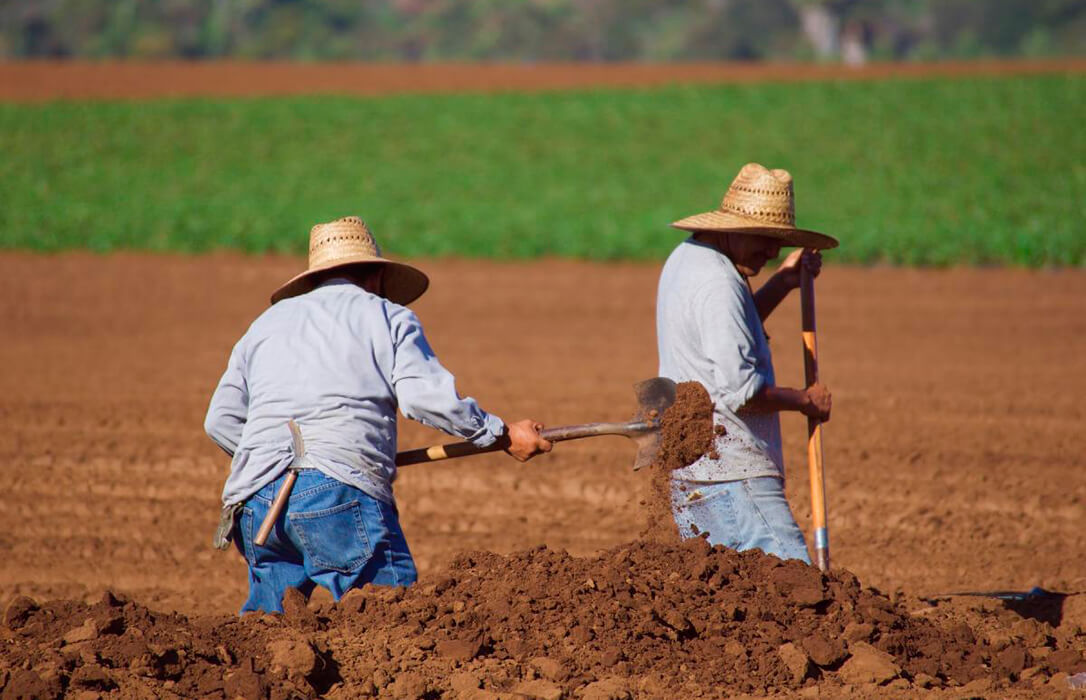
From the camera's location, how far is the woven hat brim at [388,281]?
5348mm

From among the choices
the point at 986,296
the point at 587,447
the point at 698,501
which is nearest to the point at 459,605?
the point at 698,501

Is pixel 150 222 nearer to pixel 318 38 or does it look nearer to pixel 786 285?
pixel 786 285

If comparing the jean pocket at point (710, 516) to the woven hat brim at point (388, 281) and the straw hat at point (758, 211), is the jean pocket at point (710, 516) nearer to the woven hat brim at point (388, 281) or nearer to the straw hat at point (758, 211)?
the straw hat at point (758, 211)

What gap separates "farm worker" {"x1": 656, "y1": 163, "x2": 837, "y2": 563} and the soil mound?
0.15m

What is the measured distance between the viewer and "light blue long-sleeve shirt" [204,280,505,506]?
508 cm

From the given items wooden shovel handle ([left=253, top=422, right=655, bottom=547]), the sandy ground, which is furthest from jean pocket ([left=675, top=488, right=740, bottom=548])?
the sandy ground

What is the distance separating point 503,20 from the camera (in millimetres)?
73062

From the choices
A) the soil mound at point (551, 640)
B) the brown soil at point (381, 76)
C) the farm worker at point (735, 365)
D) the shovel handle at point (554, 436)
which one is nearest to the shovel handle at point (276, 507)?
the soil mound at point (551, 640)

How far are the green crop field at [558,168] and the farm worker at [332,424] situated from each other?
14.7 meters

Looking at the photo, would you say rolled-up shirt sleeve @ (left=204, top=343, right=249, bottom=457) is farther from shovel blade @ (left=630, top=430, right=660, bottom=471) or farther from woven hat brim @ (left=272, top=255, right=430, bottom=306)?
shovel blade @ (left=630, top=430, right=660, bottom=471)

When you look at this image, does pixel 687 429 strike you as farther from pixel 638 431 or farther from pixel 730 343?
pixel 730 343

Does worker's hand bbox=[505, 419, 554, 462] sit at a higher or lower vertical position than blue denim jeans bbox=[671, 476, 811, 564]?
higher

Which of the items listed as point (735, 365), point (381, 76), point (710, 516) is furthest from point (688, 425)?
point (381, 76)

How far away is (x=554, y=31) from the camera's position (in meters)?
70.1
